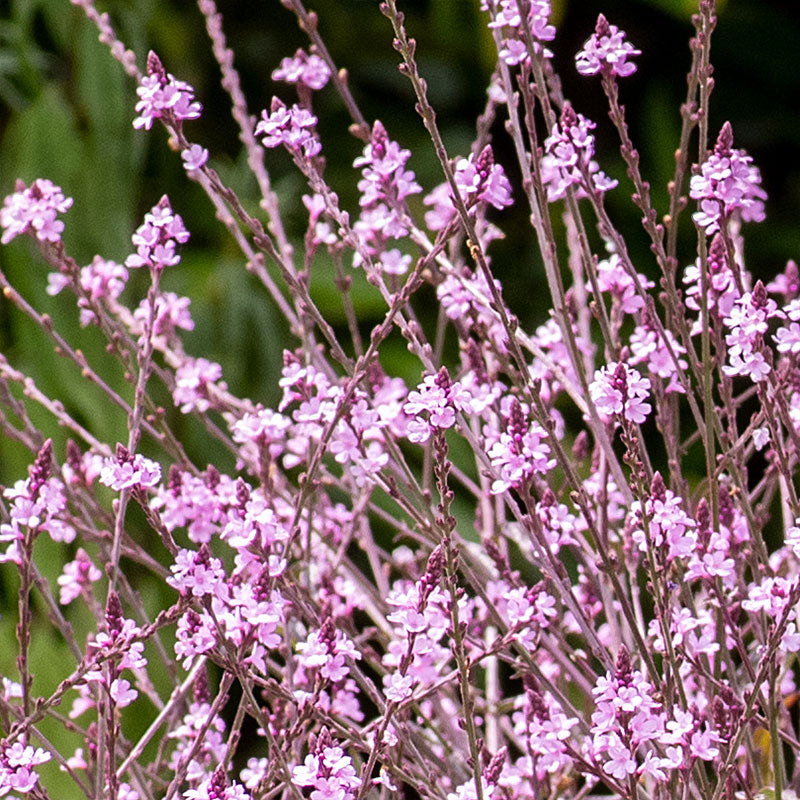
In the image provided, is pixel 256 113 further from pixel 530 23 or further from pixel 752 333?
pixel 752 333

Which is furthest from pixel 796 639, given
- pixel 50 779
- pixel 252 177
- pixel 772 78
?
pixel 772 78

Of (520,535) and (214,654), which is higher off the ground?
(520,535)

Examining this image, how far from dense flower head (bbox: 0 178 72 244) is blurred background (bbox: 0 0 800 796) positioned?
70 centimetres

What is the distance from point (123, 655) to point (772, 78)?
70.9 inches

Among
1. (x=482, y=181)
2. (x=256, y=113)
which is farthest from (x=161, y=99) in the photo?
(x=256, y=113)

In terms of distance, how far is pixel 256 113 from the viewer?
2004 millimetres

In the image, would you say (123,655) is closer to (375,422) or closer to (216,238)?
(375,422)

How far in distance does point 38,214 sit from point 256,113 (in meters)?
1.36

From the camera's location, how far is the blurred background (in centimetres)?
161

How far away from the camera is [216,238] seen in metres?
1.94

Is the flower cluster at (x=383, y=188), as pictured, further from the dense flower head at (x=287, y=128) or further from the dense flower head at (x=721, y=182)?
the dense flower head at (x=721, y=182)

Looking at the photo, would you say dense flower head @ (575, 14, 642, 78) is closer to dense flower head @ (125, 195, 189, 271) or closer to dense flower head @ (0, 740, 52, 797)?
dense flower head @ (125, 195, 189, 271)

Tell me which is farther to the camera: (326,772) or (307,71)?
(307,71)

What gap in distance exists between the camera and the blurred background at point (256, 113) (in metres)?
1.61
